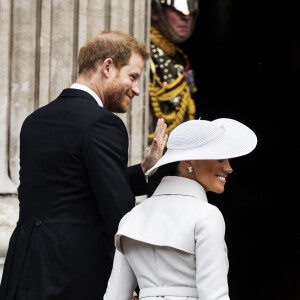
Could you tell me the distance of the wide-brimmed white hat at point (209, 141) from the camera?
10.7 feet

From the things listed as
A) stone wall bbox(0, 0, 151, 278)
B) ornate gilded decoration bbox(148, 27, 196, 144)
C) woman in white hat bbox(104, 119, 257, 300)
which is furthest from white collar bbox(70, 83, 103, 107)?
ornate gilded decoration bbox(148, 27, 196, 144)

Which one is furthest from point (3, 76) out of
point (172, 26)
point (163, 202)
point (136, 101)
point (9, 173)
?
point (163, 202)

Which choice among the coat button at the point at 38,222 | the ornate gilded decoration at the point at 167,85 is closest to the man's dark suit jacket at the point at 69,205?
the coat button at the point at 38,222

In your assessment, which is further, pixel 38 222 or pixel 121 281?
pixel 38 222

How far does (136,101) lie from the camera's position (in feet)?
19.7

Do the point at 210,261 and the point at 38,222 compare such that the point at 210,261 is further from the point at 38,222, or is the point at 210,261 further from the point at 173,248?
the point at 38,222

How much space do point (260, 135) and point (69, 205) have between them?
3500mm

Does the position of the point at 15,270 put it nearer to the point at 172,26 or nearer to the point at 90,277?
the point at 90,277

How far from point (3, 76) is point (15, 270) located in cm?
182

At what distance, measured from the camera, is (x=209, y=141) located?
3283mm

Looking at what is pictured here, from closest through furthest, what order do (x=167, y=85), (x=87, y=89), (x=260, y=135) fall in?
(x=87, y=89) < (x=167, y=85) < (x=260, y=135)

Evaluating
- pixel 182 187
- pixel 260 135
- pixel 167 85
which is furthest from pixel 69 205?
pixel 260 135

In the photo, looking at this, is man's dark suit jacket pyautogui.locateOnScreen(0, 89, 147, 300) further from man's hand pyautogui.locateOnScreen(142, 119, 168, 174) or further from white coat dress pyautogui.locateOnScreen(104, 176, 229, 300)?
white coat dress pyautogui.locateOnScreen(104, 176, 229, 300)

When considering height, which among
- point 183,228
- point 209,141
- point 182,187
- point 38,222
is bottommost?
point 38,222
